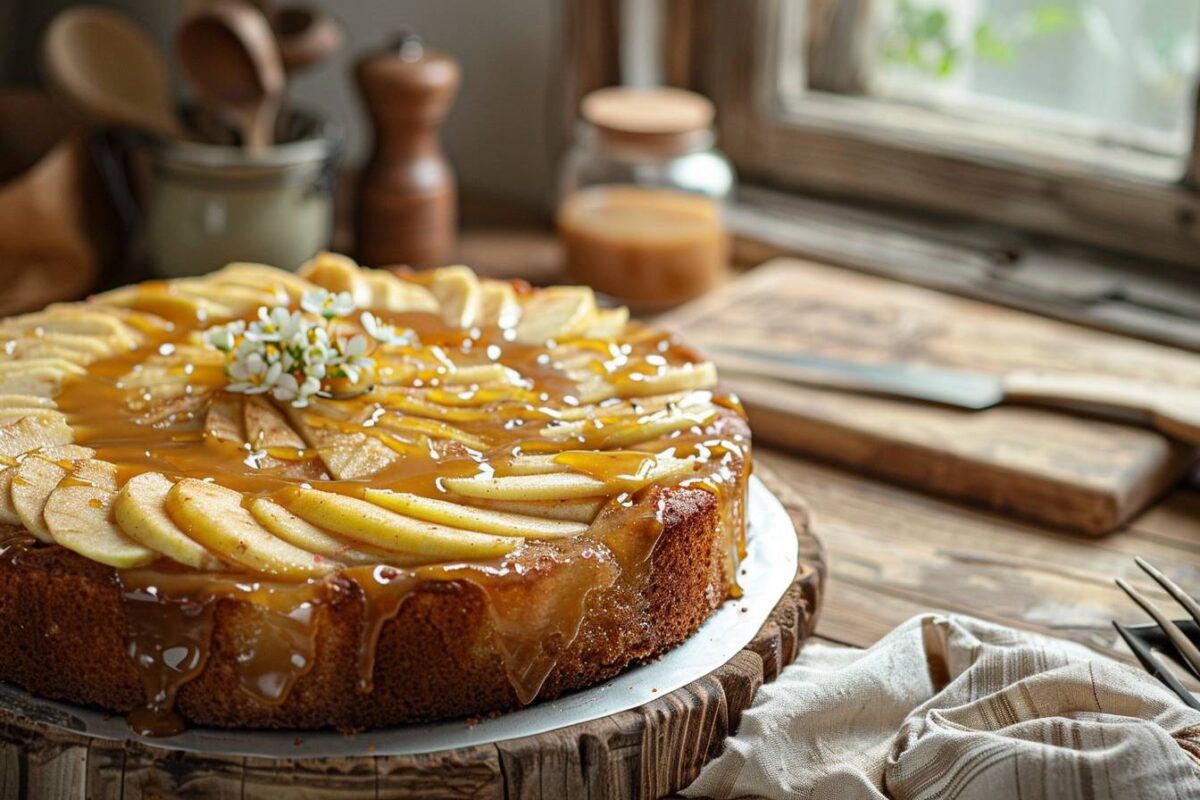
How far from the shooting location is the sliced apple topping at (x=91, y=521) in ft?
4.70

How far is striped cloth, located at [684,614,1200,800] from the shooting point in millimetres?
1413

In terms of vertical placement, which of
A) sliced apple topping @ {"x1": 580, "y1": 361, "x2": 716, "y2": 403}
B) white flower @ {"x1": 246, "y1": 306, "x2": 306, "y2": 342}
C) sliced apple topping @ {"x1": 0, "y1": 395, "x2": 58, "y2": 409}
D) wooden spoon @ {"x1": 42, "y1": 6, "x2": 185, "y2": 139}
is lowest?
sliced apple topping @ {"x1": 580, "y1": 361, "x2": 716, "y2": 403}

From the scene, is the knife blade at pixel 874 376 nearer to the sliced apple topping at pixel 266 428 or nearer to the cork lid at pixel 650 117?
the cork lid at pixel 650 117

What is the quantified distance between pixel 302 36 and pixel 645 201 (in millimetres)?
745

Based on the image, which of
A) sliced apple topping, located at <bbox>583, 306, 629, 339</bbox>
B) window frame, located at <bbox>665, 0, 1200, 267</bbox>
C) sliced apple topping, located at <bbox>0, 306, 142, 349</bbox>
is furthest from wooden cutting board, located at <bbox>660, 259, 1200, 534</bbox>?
sliced apple topping, located at <bbox>0, 306, 142, 349</bbox>

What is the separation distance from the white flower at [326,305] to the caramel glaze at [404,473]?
0.07 meters

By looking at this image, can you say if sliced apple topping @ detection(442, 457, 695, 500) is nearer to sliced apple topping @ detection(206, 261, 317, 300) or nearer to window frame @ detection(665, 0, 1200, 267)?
sliced apple topping @ detection(206, 261, 317, 300)

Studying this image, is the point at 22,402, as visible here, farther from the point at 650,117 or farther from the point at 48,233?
the point at 650,117

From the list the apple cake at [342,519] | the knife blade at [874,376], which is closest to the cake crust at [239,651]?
the apple cake at [342,519]

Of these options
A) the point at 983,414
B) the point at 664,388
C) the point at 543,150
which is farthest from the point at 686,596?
the point at 543,150

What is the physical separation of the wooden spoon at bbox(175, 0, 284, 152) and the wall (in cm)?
75

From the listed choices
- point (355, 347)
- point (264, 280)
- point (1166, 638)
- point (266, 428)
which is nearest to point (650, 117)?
point (264, 280)

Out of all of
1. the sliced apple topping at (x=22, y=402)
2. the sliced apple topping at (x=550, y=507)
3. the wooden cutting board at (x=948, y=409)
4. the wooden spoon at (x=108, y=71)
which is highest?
the wooden spoon at (x=108, y=71)

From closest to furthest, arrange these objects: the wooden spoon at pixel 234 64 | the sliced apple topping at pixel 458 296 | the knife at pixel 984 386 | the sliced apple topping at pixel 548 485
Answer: the sliced apple topping at pixel 548 485, the sliced apple topping at pixel 458 296, the knife at pixel 984 386, the wooden spoon at pixel 234 64
